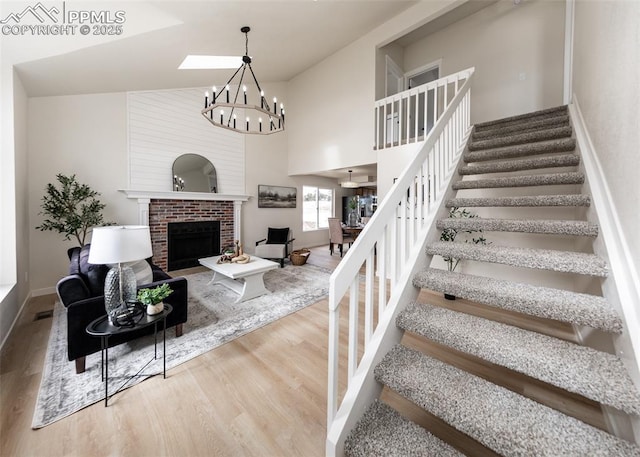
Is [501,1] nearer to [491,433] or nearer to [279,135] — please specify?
[279,135]

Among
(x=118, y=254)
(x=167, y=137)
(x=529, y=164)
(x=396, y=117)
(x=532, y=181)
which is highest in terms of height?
(x=396, y=117)

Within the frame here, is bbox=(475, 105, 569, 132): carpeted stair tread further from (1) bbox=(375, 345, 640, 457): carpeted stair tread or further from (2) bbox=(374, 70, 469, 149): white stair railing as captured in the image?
(1) bbox=(375, 345, 640, 457): carpeted stair tread

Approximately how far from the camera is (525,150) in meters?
2.43

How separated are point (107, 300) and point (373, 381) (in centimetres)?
194

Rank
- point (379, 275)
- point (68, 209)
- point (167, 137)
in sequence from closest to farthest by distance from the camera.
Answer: point (379, 275), point (68, 209), point (167, 137)

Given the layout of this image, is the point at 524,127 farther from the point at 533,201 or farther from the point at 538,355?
the point at 538,355

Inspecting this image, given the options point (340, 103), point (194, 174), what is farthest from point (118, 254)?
point (340, 103)

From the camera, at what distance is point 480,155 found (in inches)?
104

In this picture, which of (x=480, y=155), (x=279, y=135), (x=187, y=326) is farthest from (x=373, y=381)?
(x=279, y=135)

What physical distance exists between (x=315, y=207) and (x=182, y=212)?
12.9ft

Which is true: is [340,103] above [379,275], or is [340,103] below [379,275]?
above

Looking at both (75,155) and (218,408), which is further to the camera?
(75,155)

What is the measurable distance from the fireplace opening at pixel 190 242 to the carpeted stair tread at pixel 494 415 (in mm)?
4750

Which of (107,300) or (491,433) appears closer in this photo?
(491,433)
